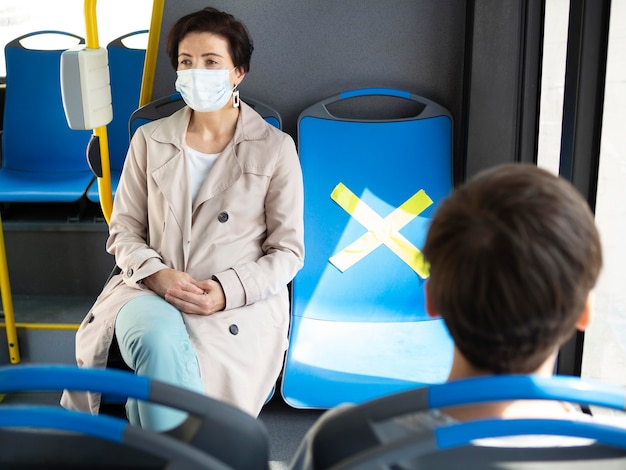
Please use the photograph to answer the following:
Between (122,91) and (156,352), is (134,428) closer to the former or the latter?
(156,352)

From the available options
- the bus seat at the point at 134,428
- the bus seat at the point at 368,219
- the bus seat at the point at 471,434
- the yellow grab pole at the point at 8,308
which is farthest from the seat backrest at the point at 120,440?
the yellow grab pole at the point at 8,308

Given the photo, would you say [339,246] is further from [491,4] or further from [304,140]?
[491,4]

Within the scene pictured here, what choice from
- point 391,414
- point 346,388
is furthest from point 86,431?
point 346,388

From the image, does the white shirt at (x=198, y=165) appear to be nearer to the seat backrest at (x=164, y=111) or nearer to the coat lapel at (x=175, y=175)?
the coat lapel at (x=175, y=175)

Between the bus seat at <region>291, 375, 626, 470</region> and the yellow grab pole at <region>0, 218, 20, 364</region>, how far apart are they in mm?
2846

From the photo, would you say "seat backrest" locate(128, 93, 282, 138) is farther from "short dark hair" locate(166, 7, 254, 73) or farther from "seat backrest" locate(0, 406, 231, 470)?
"seat backrest" locate(0, 406, 231, 470)

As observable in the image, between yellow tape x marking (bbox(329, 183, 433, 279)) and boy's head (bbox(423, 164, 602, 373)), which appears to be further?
yellow tape x marking (bbox(329, 183, 433, 279))

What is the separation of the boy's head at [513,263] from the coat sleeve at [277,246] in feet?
4.99

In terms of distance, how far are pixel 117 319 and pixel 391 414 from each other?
1.59 m

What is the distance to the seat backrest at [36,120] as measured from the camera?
14.8 feet

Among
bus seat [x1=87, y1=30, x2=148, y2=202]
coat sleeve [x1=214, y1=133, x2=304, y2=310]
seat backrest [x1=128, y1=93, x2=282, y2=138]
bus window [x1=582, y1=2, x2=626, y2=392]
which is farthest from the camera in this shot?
bus seat [x1=87, y1=30, x2=148, y2=202]

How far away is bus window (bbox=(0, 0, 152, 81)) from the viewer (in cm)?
511

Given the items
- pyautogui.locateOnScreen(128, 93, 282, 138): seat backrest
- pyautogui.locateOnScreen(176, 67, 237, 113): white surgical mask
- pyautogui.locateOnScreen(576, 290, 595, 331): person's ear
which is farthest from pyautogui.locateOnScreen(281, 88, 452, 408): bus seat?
pyautogui.locateOnScreen(576, 290, 595, 331): person's ear

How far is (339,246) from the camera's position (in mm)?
3207
